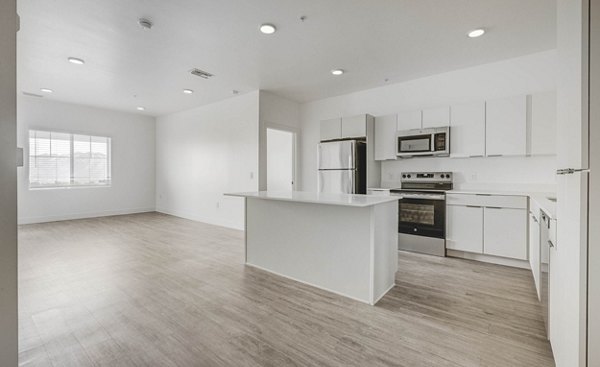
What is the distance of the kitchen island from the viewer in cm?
247

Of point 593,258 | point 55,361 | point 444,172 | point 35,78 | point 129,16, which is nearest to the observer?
point 593,258

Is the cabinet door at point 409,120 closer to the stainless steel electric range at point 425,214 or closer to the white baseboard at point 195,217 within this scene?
the stainless steel electric range at point 425,214

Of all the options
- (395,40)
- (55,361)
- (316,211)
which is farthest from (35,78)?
(395,40)

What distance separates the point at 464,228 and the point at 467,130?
1379 millimetres

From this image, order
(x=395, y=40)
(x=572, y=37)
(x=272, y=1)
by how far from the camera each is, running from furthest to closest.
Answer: (x=395, y=40)
(x=272, y=1)
(x=572, y=37)

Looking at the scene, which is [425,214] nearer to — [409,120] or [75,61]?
[409,120]

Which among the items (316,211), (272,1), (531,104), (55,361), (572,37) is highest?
(272,1)

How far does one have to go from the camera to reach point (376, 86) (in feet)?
16.1

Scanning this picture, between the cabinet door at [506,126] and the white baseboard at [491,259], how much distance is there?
1.36m

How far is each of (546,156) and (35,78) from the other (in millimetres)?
7887

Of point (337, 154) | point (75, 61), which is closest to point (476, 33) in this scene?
point (337, 154)

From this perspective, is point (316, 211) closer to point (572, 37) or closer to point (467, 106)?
point (572, 37)

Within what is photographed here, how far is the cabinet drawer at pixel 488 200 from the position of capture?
3.26m

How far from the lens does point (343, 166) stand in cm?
477
